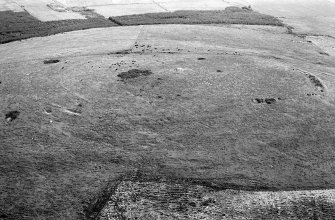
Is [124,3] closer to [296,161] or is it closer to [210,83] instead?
[210,83]

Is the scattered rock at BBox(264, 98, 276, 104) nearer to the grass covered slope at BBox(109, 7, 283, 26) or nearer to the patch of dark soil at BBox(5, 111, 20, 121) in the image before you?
the patch of dark soil at BBox(5, 111, 20, 121)

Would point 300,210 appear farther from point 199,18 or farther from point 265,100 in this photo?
point 199,18

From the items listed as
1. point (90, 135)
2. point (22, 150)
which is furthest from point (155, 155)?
point (22, 150)

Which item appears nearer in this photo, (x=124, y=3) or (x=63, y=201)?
(x=63, y=201)

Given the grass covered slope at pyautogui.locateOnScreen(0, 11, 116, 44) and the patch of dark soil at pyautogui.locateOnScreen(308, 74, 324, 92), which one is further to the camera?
the grass covered slope at pyautogui.locateOnScreen(0, 11, 116, 44)

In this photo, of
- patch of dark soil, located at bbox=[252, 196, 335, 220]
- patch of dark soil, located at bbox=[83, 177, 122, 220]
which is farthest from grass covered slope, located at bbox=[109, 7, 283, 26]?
patch of dark soil, located at bbox=[252, 196, 335, 220]

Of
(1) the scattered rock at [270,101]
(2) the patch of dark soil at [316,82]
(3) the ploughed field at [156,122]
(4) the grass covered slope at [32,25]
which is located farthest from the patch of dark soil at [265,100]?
(4) the grass covered slope at [32,25]

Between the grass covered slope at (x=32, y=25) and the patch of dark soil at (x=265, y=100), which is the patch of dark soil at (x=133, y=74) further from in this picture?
the grass covered slope at (x=32, y=25)
